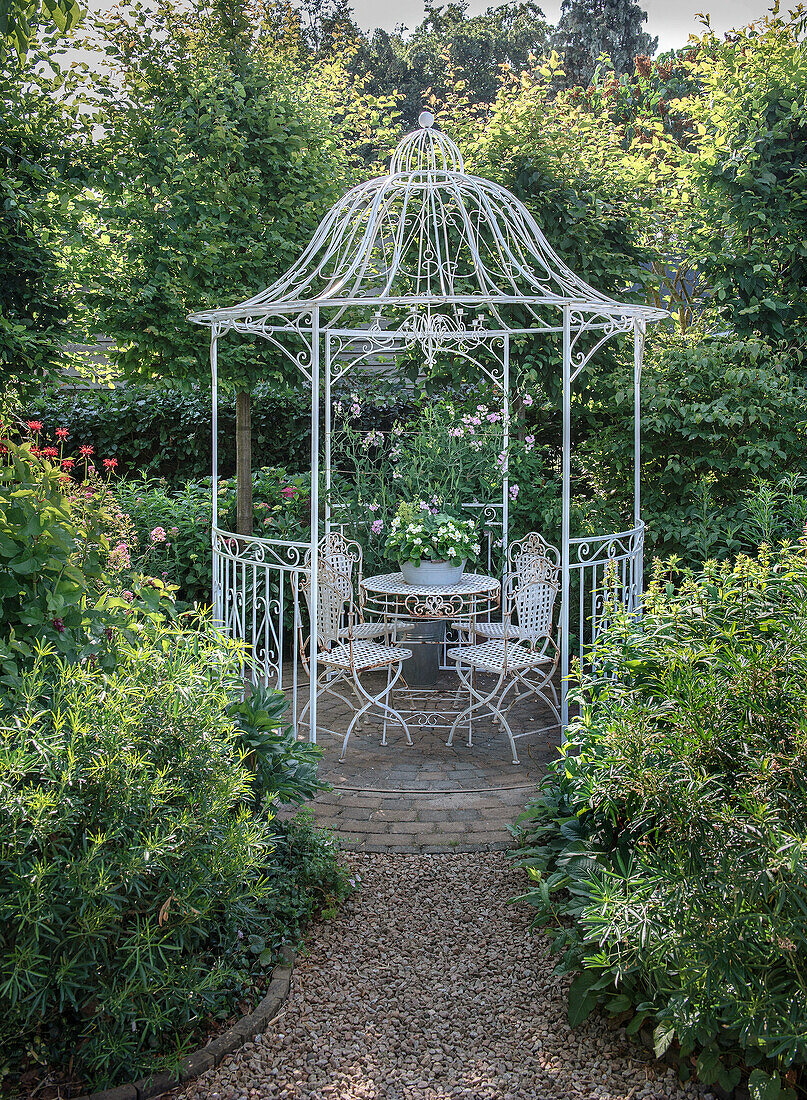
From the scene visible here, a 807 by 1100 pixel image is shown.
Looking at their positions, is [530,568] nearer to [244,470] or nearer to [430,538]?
[430,538]

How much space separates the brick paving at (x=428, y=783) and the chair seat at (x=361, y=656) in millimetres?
499

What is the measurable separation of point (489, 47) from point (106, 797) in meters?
28.2

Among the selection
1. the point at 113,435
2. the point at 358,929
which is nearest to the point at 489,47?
the point at 113,435

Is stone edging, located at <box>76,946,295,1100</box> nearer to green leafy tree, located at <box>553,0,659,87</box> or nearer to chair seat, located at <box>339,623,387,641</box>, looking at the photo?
chair seat, located at <box>339,623,387,641</box>

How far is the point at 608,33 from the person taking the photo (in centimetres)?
2352

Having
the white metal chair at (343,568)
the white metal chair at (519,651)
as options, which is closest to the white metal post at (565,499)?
the white metal chair at (519,651)

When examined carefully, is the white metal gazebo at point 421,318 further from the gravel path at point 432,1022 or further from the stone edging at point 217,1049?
the stone edging at point 217,1049

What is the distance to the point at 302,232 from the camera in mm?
7367

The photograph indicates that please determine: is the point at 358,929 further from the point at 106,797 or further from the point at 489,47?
the point at 489,47

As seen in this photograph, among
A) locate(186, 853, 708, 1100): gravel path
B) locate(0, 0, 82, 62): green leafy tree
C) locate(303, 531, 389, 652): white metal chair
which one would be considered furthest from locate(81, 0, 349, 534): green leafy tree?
locate(186, 853, 708, 1100): gravel path

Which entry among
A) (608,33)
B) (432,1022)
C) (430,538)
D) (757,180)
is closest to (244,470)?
(430,538)

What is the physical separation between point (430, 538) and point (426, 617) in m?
0.57

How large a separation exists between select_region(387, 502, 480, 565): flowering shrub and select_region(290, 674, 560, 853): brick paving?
1111mm

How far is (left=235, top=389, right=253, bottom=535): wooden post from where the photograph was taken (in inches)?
299
